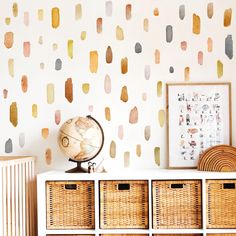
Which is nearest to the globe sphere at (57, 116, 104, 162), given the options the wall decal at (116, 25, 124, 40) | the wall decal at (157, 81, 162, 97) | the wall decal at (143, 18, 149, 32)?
the wall decal at (157, 81, 162, 97)

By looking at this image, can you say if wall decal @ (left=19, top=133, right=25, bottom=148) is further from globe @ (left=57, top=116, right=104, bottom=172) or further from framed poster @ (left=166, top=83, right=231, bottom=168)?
framed poster @ (left=166, top=83, right=231, bottom=168)

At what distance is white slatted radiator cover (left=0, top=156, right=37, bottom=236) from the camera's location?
271 cm

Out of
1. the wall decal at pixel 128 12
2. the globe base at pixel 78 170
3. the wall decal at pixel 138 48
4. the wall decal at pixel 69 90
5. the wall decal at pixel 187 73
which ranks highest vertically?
the wall decal at pixel 128 12

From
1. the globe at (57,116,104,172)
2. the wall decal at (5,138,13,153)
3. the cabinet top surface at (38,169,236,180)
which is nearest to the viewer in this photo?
the cabinet top surface at (38,169,236,180)

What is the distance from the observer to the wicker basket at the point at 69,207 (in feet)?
9.71

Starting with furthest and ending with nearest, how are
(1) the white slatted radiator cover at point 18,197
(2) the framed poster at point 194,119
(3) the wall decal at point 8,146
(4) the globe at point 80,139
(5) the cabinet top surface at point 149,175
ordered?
(3) the wall decal at point 8,146 < (2) the framed poster at point 194,119 < (4) the globe at point 80,139 < (5) the cabinet top surface at point 149,175 < (1) the white slatted radiator cover at point 18,197

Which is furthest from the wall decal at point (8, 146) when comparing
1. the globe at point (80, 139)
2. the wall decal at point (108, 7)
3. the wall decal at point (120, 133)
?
the wall decal at point (108, 7)

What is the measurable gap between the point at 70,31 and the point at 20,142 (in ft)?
2.58

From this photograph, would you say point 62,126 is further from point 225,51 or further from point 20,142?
point 225,51

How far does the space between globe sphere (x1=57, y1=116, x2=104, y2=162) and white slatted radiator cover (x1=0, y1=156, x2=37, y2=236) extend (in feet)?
0.94

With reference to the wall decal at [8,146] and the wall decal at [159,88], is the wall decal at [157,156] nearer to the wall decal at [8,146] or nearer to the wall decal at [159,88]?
the wall decal at [159,88]

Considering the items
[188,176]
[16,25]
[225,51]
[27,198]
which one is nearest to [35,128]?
[27,198]

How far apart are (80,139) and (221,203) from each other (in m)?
0.88

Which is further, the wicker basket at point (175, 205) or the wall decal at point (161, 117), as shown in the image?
the wall decal at point (161, 117)
